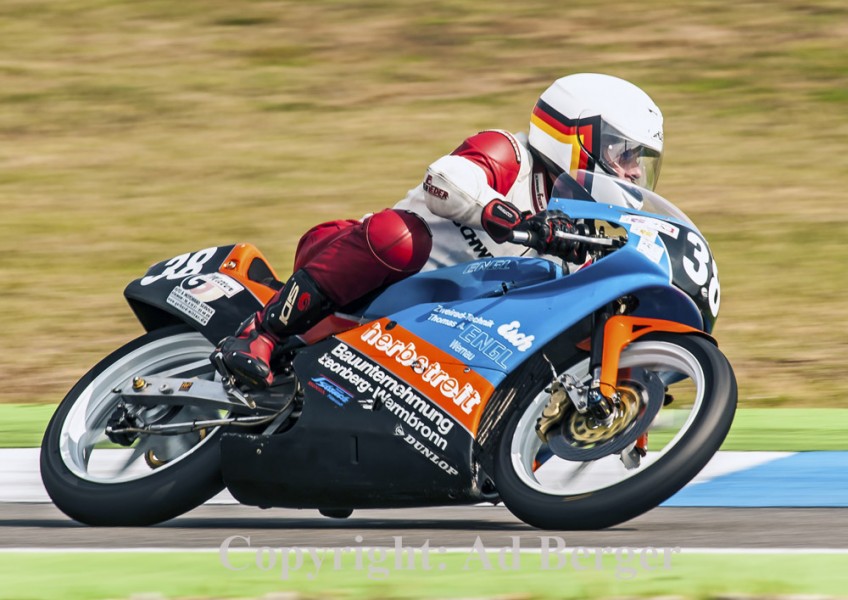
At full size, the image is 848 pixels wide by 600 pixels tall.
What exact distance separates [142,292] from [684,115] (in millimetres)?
10726

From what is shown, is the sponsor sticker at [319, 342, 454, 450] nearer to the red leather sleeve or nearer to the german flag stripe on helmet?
the red leather sleeve

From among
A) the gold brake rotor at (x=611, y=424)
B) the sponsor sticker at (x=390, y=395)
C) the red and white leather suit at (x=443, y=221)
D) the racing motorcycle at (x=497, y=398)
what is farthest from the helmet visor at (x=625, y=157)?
the sponsor sticker at (x=390, y=395)

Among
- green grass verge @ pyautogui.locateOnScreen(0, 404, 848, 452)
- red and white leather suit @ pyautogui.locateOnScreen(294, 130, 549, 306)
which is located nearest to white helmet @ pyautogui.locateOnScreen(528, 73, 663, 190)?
red and white leather suit @ pyautogui.locateOnScreen(294, 130, 549, 306)

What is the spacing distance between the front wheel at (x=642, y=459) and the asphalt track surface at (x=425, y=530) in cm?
10

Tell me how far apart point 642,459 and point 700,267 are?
65 cm

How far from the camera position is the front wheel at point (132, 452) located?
5555 millimetres

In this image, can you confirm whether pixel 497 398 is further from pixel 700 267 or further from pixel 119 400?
pixel 119 400

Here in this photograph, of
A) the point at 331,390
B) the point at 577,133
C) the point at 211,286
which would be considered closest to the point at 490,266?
the point at 577,133

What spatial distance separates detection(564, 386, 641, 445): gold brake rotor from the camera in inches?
197

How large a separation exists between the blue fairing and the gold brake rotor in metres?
0.26

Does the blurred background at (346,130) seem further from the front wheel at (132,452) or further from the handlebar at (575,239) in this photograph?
the handlebar at (575,239)

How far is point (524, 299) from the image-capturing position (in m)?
5.23

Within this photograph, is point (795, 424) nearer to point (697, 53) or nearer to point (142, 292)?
point (142, 292)

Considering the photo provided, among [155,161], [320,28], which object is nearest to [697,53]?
[320,28]
